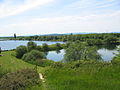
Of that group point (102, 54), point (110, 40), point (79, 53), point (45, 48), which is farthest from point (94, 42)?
point (79, 53)

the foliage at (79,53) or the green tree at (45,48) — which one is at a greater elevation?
the foliage at (79,53)

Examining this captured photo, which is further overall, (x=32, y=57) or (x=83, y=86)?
(x=32, y=57)

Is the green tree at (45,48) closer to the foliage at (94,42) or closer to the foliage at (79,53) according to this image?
the foliage at (94,42)

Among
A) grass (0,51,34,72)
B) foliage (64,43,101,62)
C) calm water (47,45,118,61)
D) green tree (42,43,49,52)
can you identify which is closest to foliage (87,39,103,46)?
calm water (47,45,118,61)

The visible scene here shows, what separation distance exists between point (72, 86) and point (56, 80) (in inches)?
45.5

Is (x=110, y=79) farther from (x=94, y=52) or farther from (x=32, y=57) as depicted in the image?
(x=32, y=57)

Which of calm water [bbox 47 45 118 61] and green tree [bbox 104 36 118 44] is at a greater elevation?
green tree [bbox 104 36 118 44]

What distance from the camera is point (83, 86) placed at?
612 centimetres

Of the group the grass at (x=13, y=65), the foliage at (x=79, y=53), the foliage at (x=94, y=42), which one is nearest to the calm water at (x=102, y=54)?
the foliage at (x=79, y=53)

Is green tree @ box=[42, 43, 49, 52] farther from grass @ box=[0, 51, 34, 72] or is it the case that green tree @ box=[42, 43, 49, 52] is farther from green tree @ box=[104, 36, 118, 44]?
green tree @ box=[104, 36, 118, 44]

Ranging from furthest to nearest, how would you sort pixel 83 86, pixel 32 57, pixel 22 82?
1. pixel 32 57
2. pixel 22 82
3. pixel 83 86

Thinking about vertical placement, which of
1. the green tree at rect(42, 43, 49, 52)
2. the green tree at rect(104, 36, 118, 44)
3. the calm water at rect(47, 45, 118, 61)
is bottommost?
the calm water at rect(47, 45, 118, 61)

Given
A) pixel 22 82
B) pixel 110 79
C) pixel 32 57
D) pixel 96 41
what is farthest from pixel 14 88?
pixel 96 41

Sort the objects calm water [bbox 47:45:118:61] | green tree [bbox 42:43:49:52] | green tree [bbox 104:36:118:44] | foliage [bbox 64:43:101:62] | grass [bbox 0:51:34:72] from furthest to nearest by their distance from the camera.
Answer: green tree [bbox 104:36:118:44] → green tree [bbox 42:43:49:52] → calm water [bbox 47:45:118:61] → foliage [bbox 64:43:101:62] → grass [bbox 0:51:34:72]
